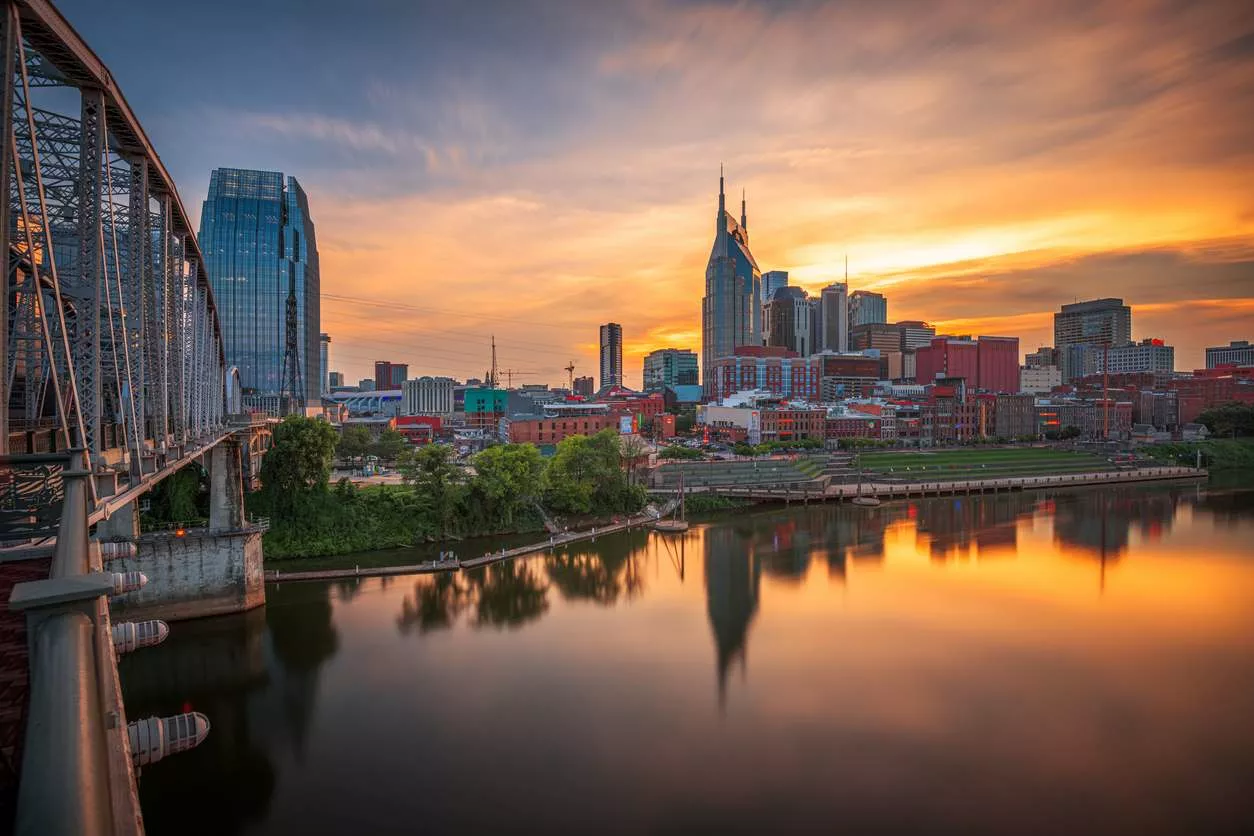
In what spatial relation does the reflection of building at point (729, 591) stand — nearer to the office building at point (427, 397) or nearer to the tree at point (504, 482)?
the tree at point (504, 482)

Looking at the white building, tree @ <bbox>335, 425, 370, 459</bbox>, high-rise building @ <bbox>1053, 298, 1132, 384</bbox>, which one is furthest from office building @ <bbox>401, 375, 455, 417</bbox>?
high-rise building @ <bbox>1053, 298, 1132, 384</bbox>

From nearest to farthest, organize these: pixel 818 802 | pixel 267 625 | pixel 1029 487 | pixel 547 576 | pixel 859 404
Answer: pixel 818 802, pixel 267 625, pixel 547 576, pixel 1029 487, pixel 859 404

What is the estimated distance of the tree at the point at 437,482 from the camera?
94.8ft

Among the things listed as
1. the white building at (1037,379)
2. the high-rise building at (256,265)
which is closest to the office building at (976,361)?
the white building at (1037,379)

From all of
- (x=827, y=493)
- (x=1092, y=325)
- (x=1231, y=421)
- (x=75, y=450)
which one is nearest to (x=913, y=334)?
(x=1092, y=325)

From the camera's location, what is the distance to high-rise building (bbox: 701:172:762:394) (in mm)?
164875

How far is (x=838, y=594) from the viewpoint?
909 inches

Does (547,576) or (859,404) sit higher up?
(859,404)

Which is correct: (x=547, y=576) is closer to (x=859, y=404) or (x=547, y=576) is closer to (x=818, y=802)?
(x=818, y=802)

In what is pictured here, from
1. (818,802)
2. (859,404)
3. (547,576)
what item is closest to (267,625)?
(547,576)

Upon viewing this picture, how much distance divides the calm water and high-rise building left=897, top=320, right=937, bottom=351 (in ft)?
533

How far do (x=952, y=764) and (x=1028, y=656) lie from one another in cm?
678

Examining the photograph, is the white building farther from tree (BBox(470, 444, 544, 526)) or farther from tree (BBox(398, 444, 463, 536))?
tree (BBox(398, 444, 463, 536))

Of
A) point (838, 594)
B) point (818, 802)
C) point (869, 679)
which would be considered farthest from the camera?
point (838, 594)
